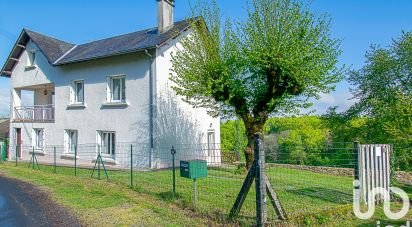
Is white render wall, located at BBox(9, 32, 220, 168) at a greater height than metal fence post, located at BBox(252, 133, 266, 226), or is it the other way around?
white render wall, located at BBox(9, 32, 220, 168)

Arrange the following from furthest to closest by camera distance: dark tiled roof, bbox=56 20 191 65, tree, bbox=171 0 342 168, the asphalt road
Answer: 1. dark tiled roof, bbox=56 20 191 65
2. tree, bbox=171 0 342 168
3. the asphalt road

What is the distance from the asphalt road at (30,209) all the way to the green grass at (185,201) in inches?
12.5

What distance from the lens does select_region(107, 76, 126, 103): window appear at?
58.3ft

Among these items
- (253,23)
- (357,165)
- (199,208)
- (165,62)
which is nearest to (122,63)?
(165,62)

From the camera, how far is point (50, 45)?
2228 cm

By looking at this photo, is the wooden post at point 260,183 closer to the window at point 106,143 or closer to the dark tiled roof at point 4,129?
the window at point 106,143

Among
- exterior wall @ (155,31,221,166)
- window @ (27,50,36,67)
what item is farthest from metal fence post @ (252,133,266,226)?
window @ (27,50,36,67)

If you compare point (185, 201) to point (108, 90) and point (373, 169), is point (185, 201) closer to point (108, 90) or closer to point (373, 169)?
point (373, 169)

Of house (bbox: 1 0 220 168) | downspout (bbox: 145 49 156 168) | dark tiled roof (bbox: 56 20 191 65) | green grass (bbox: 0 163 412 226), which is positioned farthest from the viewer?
dark tiled roof (bbox: 56 20 191 65)

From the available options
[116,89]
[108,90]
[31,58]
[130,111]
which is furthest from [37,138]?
[130,111]

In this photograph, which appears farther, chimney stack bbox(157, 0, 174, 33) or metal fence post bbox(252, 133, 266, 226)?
chimney stack bbox(157, 0, 174, 33)

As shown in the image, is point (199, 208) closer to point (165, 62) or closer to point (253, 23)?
point (253, 23)

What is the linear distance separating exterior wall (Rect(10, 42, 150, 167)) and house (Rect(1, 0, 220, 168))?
0.05 meters

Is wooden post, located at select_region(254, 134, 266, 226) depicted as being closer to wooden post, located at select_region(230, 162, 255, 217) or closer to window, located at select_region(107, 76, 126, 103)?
wooden post, located at select_region(230, 162, 255, 217)
